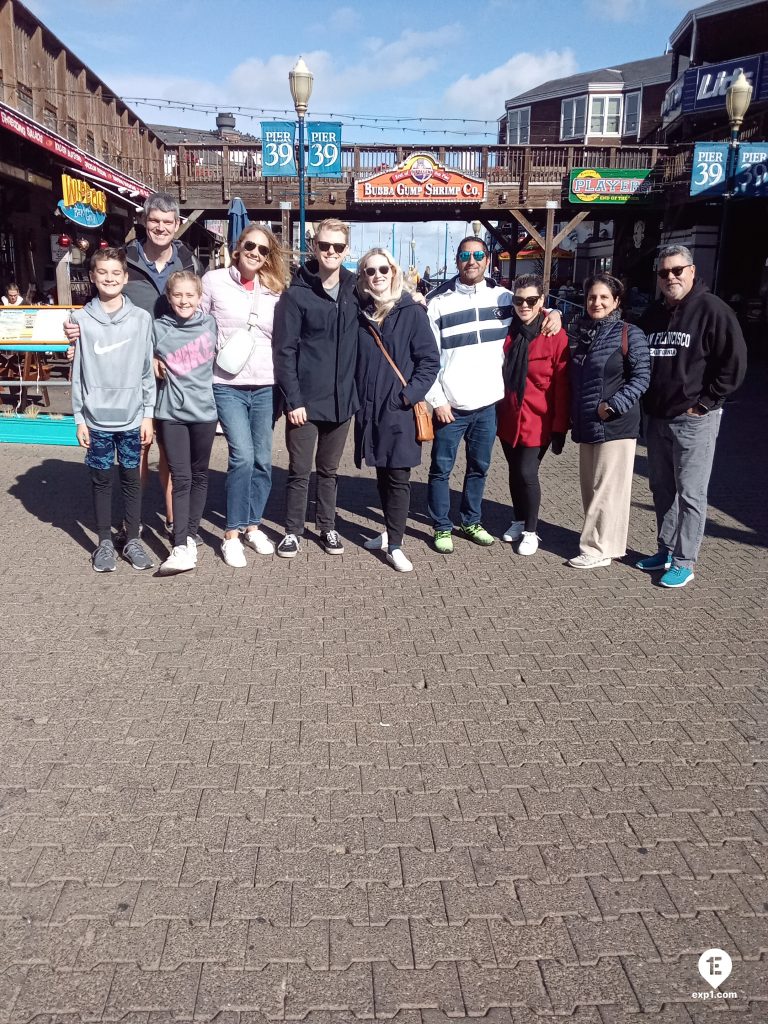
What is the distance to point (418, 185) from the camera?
2348cm

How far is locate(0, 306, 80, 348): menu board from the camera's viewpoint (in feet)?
31.4

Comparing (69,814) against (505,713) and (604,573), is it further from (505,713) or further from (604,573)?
(604,573)

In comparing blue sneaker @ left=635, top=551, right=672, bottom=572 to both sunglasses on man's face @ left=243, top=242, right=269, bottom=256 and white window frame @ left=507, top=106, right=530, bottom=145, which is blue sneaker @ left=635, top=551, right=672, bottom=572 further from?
white window frame @ left=507, top=106, right=530, bottom=145

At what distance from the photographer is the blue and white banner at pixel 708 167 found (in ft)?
51.2

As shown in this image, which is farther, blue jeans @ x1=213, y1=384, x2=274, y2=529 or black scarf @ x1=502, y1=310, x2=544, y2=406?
black scarf @ x1=502, y1=310, x2=544, y2=406

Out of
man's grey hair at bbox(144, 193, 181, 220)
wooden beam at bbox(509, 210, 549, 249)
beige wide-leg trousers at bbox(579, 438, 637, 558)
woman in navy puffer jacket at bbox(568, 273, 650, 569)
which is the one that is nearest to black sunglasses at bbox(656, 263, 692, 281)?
woman in navy puffer jacket at bbox(568, 273, 650, 569)

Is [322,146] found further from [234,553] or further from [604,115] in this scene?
[604,115]

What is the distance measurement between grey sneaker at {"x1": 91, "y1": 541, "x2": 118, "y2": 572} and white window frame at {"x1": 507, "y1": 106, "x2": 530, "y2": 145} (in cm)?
4479

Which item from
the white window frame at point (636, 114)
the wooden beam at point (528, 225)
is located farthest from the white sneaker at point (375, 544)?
the white window frame at point (636, 114)

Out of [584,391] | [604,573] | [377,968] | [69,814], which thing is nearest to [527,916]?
[377,968]

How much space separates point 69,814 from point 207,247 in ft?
108

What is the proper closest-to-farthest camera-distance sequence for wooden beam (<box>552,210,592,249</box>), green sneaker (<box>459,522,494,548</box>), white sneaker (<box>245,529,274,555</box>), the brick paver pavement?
the brick paver pavement → white sneaker (<box>245,529,274,555</box>) → green sneaker (<box>459,522,494,548</box>) → wooden beam (<box>552,210,592,249</box>)

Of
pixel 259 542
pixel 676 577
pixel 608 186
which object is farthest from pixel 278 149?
pixel 676 577

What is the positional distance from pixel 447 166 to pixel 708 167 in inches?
379
